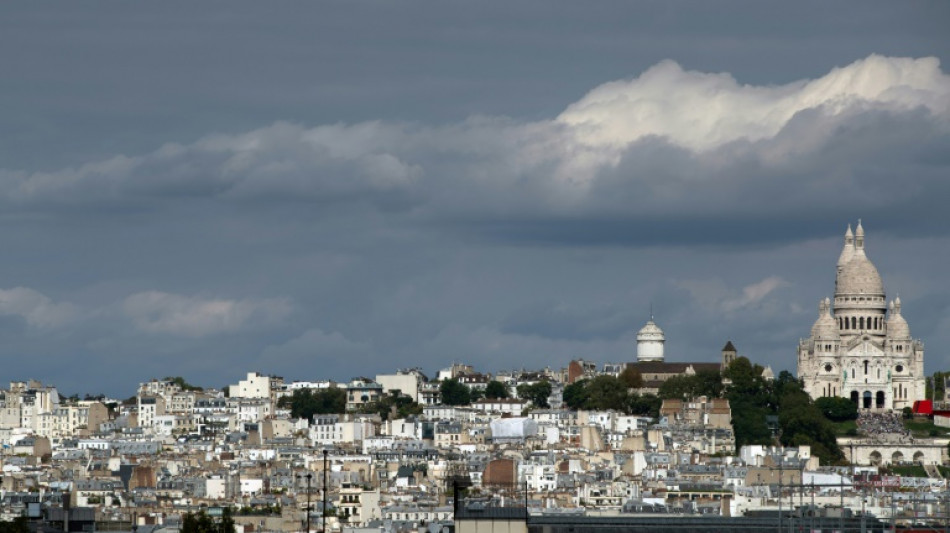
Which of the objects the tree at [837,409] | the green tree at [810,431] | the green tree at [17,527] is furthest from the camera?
the tree at [837,409]

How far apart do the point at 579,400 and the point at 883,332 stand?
21068 millimetres

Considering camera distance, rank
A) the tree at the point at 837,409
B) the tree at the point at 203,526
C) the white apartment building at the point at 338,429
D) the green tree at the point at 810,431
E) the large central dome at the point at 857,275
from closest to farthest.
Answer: the tree at the point at 203,526 < the green tree at the point at 810,431 < the tree at the point at 837,409 < the white apartment building at the point at 338,429 < the large central dome at the point at 857,275

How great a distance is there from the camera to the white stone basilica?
613ft

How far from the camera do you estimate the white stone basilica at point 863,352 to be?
187 metres

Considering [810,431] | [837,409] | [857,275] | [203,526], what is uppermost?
[857,275]

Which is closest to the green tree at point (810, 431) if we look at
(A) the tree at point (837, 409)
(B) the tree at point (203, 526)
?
(A) the tree at point (837, 409)

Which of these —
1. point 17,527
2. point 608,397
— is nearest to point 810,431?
point 608,397

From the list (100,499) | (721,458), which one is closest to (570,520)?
(100,499)

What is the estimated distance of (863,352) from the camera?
188 m

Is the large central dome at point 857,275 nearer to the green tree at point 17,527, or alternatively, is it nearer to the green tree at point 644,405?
the green tree at point 644,405

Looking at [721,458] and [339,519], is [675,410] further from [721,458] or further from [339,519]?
[339,519]

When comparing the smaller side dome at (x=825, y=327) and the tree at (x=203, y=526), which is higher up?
the smaller side dome at (x=825, y=327)

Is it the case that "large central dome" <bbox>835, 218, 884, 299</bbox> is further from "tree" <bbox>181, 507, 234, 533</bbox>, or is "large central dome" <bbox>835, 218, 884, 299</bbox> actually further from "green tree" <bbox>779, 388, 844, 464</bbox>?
"tree" <bbox>181, 507, 234, 533</bbox>

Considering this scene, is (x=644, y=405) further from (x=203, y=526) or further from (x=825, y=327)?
(x=203, y=526)
